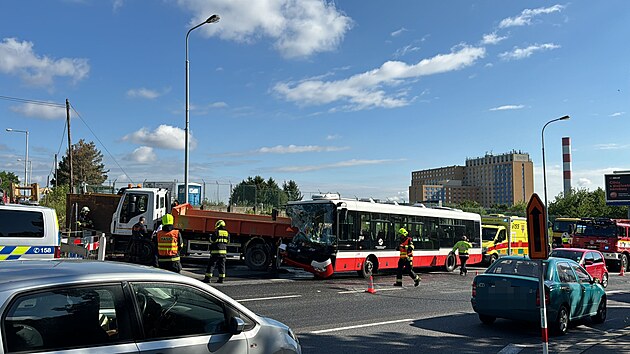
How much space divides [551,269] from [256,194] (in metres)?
31.6

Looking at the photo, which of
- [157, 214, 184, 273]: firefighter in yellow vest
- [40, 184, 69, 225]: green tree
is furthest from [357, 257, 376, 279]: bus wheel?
[40, 184, 69, 225]: green tree

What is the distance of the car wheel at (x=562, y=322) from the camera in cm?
1037

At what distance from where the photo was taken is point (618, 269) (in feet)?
103

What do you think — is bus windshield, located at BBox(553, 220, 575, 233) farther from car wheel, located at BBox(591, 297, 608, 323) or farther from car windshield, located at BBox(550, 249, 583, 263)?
car wheel, located at BBox(591, 297, 608, 323)

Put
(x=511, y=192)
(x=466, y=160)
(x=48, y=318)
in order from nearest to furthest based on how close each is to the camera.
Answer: (x=48, y=318), (x=511, y=192), (x=466, y=160)

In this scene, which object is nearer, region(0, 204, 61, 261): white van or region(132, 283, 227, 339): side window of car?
region(132, 283, 227, 339): side window of car

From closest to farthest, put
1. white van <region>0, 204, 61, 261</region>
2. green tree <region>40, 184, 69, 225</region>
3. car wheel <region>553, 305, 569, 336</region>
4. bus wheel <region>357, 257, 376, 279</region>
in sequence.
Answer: car wheel <region>553, 305, 569, 336</region>
white van <region>0, 204, 61, 261</region>
bus wheel <region>357, 257, 376, 279</region>
green tree <region>40, 184, 69, 225</region>

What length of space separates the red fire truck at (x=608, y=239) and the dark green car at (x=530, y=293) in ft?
71.4

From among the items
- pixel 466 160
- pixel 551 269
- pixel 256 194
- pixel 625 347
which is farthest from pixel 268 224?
pixel 466 160

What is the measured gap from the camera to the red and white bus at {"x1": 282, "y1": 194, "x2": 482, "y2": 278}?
18609 mm

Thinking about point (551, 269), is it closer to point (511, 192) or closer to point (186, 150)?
point (186, 150)

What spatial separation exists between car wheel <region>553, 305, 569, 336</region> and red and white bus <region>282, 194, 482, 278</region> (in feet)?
28.8

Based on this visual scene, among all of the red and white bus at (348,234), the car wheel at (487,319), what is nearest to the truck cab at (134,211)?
the red and white bus at (348,234)

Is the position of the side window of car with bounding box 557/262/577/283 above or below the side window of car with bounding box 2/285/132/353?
below
